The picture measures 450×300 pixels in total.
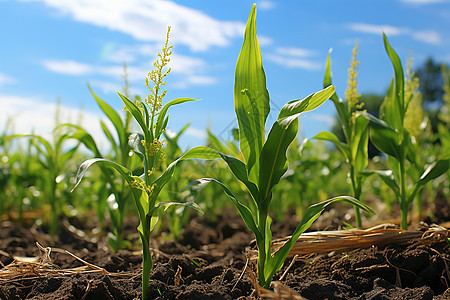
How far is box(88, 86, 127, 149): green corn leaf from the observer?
2.50 meters

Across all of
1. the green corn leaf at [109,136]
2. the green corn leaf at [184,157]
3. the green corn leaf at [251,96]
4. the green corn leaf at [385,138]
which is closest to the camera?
the green corn leaf at [184,157]

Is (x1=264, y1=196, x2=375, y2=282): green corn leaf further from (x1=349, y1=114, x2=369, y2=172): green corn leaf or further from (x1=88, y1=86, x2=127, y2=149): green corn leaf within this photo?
(x1=88, y1=86, x2=127, y2=149): green corn leaf

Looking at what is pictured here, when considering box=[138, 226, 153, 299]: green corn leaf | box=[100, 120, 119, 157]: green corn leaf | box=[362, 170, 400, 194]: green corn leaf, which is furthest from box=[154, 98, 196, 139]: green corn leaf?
box=[362, 170, 400, 194]: green corn leaf

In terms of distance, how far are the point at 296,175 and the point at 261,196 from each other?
2738 mm

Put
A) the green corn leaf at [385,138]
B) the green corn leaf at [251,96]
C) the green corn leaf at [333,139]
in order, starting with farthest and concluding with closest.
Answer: the green corn leaf at [333,139] < the green corn leaf at [385,138] < the green corn leaf at [251,96]

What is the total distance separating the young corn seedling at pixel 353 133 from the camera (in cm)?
233

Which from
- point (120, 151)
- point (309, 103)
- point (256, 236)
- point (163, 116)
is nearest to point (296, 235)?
point (256, 236)

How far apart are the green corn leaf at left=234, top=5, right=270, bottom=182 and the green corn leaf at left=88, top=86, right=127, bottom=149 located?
116 cm

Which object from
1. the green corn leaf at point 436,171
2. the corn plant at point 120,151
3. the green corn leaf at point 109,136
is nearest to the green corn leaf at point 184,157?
the corn plant at point 120,151

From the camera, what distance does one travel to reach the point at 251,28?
1.69 m

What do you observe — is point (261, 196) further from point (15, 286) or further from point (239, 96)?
point (15, 286)

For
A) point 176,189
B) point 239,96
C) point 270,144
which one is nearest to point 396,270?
point 270,144

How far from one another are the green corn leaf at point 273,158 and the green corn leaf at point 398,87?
1.06 meters

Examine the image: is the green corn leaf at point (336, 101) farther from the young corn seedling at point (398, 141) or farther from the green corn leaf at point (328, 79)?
the young corn seedling at point (398, 141)
